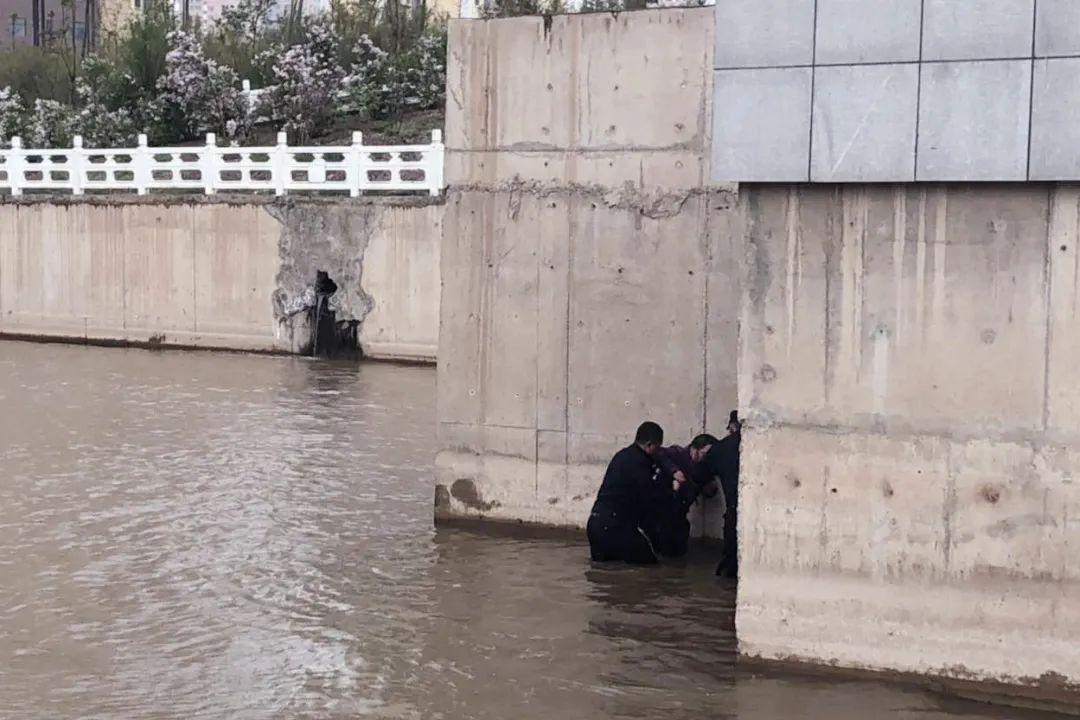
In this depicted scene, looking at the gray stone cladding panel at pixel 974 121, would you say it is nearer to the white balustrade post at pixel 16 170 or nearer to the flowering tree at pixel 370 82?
the white balustrade post at pixel 16 170

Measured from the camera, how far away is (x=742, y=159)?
754 cm

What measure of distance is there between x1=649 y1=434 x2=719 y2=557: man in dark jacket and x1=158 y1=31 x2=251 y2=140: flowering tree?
92.1 ft

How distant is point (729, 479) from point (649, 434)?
24.7 inches

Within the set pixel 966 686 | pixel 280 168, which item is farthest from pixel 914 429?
pixel 280 168

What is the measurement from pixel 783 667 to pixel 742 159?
2704mm

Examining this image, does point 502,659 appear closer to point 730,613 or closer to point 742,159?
point 730,613

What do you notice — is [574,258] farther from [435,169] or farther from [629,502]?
[435,169]

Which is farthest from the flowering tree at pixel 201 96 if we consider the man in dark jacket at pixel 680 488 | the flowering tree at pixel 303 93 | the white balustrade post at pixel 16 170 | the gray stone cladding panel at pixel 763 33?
the gray stone cladding panel at pixel 763 33

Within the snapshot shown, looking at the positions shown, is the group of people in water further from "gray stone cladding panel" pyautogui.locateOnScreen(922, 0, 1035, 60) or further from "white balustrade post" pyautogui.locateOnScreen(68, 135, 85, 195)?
"white balustrade post" pyautogui.locateOnScreen(68, 135, 85, 195)

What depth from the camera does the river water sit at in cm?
790

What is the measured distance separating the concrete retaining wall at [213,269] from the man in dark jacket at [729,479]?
14958mm

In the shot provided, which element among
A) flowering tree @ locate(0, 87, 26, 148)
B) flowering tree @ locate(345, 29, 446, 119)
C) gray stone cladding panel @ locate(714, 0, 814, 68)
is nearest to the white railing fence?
flowering tree @ locate(345, 29, 446, 119)

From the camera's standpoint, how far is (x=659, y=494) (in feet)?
34.1

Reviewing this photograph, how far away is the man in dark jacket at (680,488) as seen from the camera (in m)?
10.4
